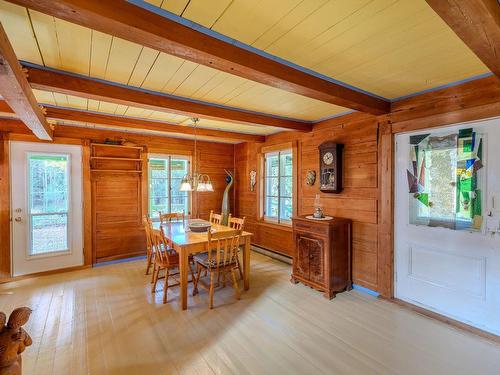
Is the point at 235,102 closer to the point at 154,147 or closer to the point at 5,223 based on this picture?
the point at 154,147

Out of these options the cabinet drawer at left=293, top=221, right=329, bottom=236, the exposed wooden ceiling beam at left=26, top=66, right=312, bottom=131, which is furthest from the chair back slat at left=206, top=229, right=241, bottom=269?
the exposed wooden ceiling beam at left=26, top=66, right=312, bottom=131

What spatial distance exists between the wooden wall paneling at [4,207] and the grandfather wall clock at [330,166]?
452 cm

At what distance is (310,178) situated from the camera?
3979 mm

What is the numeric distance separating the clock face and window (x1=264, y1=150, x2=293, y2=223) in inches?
39.3

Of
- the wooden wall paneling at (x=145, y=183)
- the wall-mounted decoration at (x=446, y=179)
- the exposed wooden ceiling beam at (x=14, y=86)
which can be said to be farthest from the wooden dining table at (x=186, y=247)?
the wall-mounted decoration at (x=446, y=179)

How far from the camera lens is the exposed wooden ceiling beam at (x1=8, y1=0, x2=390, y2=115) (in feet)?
3.74

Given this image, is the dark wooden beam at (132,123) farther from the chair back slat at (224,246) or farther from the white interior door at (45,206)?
the chair back slat at (224,246)

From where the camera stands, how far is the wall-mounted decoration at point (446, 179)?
2387mm

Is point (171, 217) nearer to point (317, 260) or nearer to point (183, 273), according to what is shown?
point (183, 273)

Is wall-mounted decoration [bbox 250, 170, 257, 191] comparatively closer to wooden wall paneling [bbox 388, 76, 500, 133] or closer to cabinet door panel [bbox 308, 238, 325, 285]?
cabinet door panel [bbox 308, 238, 325, 285]

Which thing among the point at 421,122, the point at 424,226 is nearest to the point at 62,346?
the point at 424,226

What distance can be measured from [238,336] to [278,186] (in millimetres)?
2918

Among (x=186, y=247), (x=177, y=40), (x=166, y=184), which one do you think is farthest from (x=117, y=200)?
(x=177, y=40)

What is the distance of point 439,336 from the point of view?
233cm
